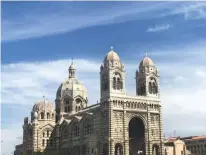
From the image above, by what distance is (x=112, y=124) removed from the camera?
8369 centimetres

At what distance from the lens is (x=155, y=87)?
9362cm

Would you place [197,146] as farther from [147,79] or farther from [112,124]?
[112,124]

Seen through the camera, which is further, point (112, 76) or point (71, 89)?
point (71, 89)

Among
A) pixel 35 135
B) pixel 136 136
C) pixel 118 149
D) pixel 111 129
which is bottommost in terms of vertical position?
pixel 118 149

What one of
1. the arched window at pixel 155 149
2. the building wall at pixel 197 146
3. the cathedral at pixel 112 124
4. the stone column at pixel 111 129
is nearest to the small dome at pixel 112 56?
the cathedral at pixel 112 124

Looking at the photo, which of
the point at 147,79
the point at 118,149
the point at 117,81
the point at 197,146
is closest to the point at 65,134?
the point at 118,149

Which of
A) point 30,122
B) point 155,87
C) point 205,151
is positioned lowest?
→ point 205,151

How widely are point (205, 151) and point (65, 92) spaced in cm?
5023

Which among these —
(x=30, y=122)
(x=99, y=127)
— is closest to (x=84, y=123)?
(x=99, y=127)

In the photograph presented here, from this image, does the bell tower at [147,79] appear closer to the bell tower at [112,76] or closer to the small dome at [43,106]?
the bell tower at [112,76]

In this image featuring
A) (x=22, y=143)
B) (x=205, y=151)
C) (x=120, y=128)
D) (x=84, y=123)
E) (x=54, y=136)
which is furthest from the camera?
(x=205, y=151)

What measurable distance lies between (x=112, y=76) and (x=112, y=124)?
1044 cm

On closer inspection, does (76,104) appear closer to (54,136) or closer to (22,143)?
(54,136)

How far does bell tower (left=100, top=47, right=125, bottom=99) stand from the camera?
87006mm
